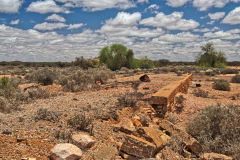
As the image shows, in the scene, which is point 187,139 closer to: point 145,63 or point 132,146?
point 132,146

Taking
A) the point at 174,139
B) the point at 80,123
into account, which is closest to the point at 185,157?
the point at 174,139

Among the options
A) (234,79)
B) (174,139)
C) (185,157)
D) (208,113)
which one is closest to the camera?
(185,157)

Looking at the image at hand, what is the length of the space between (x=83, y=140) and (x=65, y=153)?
1.79ft

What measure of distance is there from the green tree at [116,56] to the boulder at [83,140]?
29439 millimetres

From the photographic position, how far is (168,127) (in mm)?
4727

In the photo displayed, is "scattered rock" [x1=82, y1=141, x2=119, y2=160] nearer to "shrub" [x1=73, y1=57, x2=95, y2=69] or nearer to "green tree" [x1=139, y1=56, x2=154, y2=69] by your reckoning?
"shrub" [x1=73, y1=57, x2=95, y2=69]

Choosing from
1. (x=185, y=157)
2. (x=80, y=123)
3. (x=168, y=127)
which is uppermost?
(x=80, y=123)

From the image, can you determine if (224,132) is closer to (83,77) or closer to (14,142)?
(14,142)

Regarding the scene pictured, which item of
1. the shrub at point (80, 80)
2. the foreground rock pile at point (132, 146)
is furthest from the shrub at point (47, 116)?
the shrub at point (80, 80)

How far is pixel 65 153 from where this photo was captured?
9.70 ft

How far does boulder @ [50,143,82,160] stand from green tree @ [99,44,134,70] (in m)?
30.0

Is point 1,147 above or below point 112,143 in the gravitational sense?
above

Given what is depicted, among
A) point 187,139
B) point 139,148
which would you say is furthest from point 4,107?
point 187,139

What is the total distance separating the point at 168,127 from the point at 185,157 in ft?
3.09
